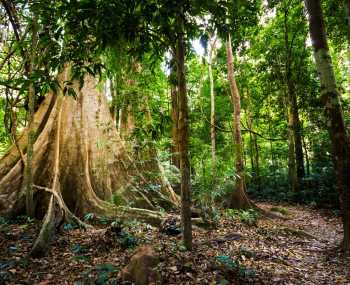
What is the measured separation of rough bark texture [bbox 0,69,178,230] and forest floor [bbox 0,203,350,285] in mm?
708

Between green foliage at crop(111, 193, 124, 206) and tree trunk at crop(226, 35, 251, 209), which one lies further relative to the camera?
tree trunk at crop(226, 35, 251, 209)

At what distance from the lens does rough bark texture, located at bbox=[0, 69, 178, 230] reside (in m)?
6.33

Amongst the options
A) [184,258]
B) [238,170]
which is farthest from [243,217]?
[184,258]

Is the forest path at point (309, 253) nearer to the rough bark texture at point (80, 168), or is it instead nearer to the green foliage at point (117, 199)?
the rough bark texture at point (80, 168)

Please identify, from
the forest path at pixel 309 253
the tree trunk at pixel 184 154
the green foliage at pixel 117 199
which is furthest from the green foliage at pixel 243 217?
the tree trunk at pixel 184 154

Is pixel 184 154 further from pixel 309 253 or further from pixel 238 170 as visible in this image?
pixel 238 170

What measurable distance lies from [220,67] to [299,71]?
4973 millimetres

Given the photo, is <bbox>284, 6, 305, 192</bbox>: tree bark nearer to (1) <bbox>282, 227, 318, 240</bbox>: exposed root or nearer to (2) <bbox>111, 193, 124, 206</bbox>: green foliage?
(1) <bbox>282, 227, 318, 240</bbox>: exposed root

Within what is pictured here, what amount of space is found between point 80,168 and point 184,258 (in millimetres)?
3806

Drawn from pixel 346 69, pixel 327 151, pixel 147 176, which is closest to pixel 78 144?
pixel 147 176

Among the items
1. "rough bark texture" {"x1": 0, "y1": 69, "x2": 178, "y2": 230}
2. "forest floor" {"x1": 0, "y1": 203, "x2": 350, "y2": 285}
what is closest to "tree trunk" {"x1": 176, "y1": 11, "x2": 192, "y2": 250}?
"forest floor" {"x1": 0, "y1": 203, "x2": 350, "y2": 285}

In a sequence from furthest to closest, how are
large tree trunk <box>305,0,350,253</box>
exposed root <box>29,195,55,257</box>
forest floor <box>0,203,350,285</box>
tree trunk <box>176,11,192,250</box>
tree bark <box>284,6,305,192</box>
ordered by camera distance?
tree bark <box>284,6,305,192</box>
large tree trunk <box>305,0,350,253</box>
tree trunk <box>176,11,192,250</box>
exposed root <box>29,195,55,257</box>
forest floor <box>0,203,350,285</box>

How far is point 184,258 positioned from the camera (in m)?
4.25

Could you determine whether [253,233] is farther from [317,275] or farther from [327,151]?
[327,151]
